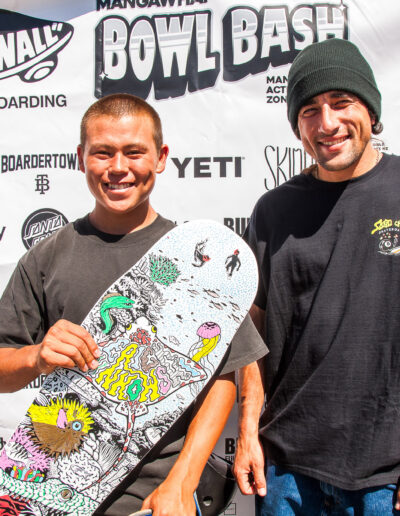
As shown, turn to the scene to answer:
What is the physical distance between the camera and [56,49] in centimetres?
213

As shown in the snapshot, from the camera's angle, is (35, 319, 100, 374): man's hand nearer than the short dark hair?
Yes

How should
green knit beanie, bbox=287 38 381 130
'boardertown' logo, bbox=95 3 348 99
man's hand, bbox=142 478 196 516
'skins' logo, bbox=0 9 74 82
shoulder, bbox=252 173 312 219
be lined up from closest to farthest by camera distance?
man's hand, bbox=142 478 196 516 → green knit beanie, bbox=287 38 381 130 → shoulder, bbox=252 173 312 219 → 'boardertown' logo, bbox=95 3 348 99 → 'skins' logo, bbox=0 9 74 82

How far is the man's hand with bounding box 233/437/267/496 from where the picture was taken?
1.36 m

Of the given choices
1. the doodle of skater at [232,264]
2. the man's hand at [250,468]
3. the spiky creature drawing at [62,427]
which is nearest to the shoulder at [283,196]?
the doodle of skater at [232,264]

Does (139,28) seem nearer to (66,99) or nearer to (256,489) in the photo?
(66,99)

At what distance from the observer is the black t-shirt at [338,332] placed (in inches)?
49.1

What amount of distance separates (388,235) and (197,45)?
130 centimetres

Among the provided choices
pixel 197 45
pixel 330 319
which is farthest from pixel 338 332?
pixel 197 45

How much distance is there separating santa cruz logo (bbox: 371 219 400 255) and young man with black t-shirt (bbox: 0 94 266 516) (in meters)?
0.43

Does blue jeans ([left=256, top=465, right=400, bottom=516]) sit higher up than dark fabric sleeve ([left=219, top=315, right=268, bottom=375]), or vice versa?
dark fabric sleeve ([left=219, top=315, right=268, bottom=375])

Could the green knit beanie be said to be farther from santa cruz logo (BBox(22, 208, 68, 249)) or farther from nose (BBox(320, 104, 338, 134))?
santa cruz logo (BBox(22, 208, 68, 249))

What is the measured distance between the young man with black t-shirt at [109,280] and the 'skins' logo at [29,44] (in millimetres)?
989

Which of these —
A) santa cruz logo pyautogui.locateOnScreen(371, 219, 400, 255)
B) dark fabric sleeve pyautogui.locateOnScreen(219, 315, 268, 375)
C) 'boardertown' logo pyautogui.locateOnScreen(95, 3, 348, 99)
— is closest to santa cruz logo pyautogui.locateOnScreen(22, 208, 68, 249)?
'boardertown' logo pyautogui.locateOnScreen(95, 3, 348, 99)

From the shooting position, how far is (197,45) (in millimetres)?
2064
